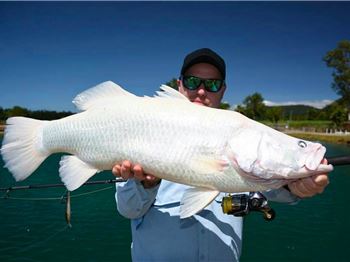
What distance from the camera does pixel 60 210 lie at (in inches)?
568

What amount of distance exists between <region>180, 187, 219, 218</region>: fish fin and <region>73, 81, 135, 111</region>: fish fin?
1.14 meters

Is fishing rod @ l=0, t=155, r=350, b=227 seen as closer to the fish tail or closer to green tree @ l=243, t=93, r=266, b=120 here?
Answer: the fish tail

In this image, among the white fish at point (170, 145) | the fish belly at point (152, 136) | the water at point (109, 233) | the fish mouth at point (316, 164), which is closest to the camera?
the fish mouth at point (316, 164)

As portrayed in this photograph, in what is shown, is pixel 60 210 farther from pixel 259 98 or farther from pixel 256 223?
pixel 259 98

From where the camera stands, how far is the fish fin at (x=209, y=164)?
2.90 meters

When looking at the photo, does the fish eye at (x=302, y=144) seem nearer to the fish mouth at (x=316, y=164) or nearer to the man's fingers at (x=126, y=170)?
the fish mouth at (x=316, y=164)

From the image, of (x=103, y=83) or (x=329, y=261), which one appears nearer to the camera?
(x=103, y=83)

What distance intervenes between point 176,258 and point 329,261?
9791 millimetres

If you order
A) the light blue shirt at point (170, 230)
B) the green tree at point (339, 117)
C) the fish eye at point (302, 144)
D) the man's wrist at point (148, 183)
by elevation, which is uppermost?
the green tree at point (339, 117)

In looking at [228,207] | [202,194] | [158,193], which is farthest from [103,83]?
[228,207]

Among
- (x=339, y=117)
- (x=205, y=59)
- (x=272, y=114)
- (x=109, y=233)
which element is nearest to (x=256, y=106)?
(x=272, y=114)

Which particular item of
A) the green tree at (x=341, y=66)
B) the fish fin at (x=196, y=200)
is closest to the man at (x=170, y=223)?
the fish fin at (x=196, y=200)

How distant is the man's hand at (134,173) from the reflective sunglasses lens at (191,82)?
1.19 m

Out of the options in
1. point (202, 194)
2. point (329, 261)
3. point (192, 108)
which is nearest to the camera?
point (202, 194)
